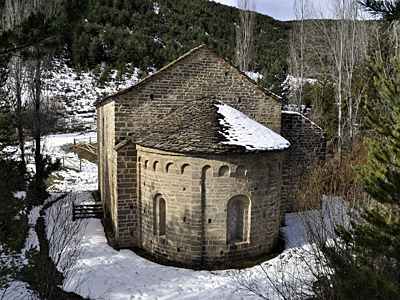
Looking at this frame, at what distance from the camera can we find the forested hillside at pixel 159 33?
1893 inches

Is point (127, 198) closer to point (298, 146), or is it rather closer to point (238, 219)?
point (238, 219)

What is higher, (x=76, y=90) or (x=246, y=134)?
(x=76, y=90)

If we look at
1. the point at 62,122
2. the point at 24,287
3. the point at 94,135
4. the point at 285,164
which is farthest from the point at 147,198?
the point at 62,122

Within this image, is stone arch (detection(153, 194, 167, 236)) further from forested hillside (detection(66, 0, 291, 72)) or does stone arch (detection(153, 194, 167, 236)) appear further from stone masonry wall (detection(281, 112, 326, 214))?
forested hillside (detection(66, 0, 291, 72))

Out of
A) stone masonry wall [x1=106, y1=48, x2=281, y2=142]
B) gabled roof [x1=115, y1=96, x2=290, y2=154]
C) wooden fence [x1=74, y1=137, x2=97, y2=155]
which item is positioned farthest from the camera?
wooden fence [x1=74, y1=137, x2=97, y2=155]

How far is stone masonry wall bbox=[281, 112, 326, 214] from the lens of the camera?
13.4 metres

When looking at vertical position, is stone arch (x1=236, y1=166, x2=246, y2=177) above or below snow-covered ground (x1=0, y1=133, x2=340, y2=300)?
above

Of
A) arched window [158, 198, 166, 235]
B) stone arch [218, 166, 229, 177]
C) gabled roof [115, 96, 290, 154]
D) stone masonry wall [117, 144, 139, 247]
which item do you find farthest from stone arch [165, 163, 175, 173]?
stone masonry wall [117, 144, 139, 247]

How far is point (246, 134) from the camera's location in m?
9.45

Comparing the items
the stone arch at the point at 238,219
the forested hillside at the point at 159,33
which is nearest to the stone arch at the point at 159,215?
the stone arch at the point at 238,219

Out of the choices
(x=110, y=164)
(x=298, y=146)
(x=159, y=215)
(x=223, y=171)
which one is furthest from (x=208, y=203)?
(x=298, y=146)

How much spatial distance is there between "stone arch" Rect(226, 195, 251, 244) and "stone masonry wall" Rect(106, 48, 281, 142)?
4335mm

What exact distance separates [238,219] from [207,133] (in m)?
3.17

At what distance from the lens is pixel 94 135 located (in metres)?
31.7
